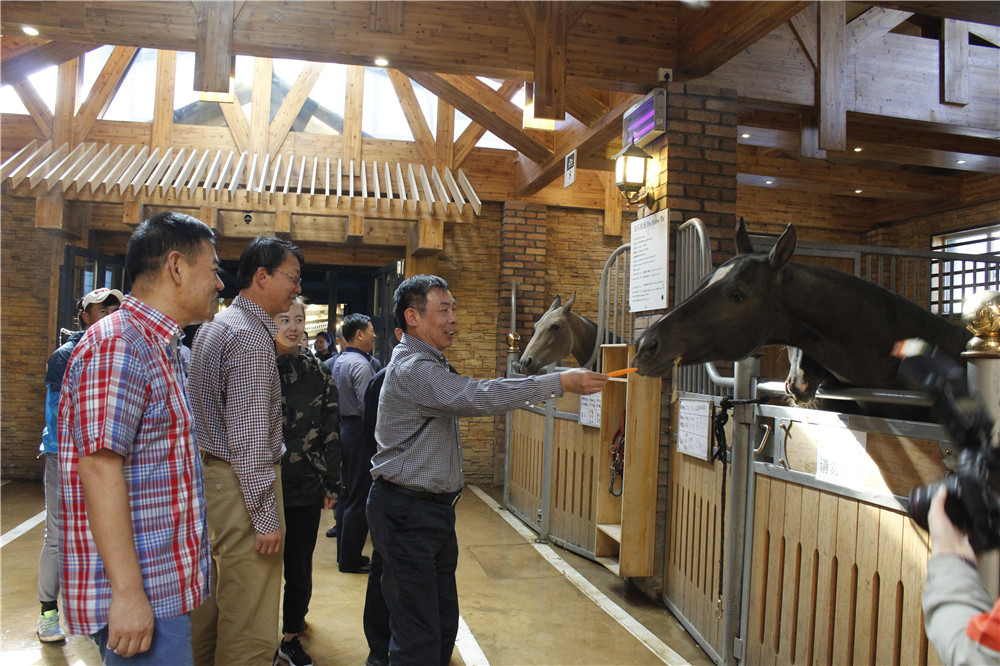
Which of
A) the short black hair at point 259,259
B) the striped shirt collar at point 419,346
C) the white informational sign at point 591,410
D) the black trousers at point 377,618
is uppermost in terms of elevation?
the short black hair at point 259,259

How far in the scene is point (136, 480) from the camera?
168 centimetres

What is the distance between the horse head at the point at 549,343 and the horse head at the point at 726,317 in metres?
3.98

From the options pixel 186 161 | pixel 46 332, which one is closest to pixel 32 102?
pixel 186 161

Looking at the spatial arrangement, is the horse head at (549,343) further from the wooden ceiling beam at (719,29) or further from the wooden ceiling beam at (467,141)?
the wooden ceiling beam at (467,141)

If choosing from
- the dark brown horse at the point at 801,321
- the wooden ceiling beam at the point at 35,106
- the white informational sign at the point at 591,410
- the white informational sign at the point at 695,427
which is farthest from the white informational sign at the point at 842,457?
the wooden ceiling beam at the point at 35,106

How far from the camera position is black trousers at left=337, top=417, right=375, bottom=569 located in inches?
209

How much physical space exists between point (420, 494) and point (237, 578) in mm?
798

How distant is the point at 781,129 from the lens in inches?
292

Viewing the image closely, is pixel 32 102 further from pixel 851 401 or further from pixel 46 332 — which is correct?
pixel 851 401

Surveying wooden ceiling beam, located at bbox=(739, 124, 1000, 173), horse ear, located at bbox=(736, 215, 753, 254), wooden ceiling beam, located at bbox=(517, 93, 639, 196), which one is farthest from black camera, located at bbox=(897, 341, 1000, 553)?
wooden ceiling beam, located at bbox=(739, 124, 1000, 173)

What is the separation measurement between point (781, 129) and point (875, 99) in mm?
1374

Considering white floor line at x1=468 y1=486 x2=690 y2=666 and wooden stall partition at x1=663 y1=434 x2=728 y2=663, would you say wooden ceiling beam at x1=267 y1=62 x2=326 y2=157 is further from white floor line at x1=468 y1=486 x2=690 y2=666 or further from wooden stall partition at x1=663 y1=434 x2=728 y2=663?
wooden stall partition at x1=663 y1=434 x2=728 y2=663

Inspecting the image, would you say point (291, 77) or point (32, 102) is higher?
point (291, 77)

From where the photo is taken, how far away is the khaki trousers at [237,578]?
266cm
